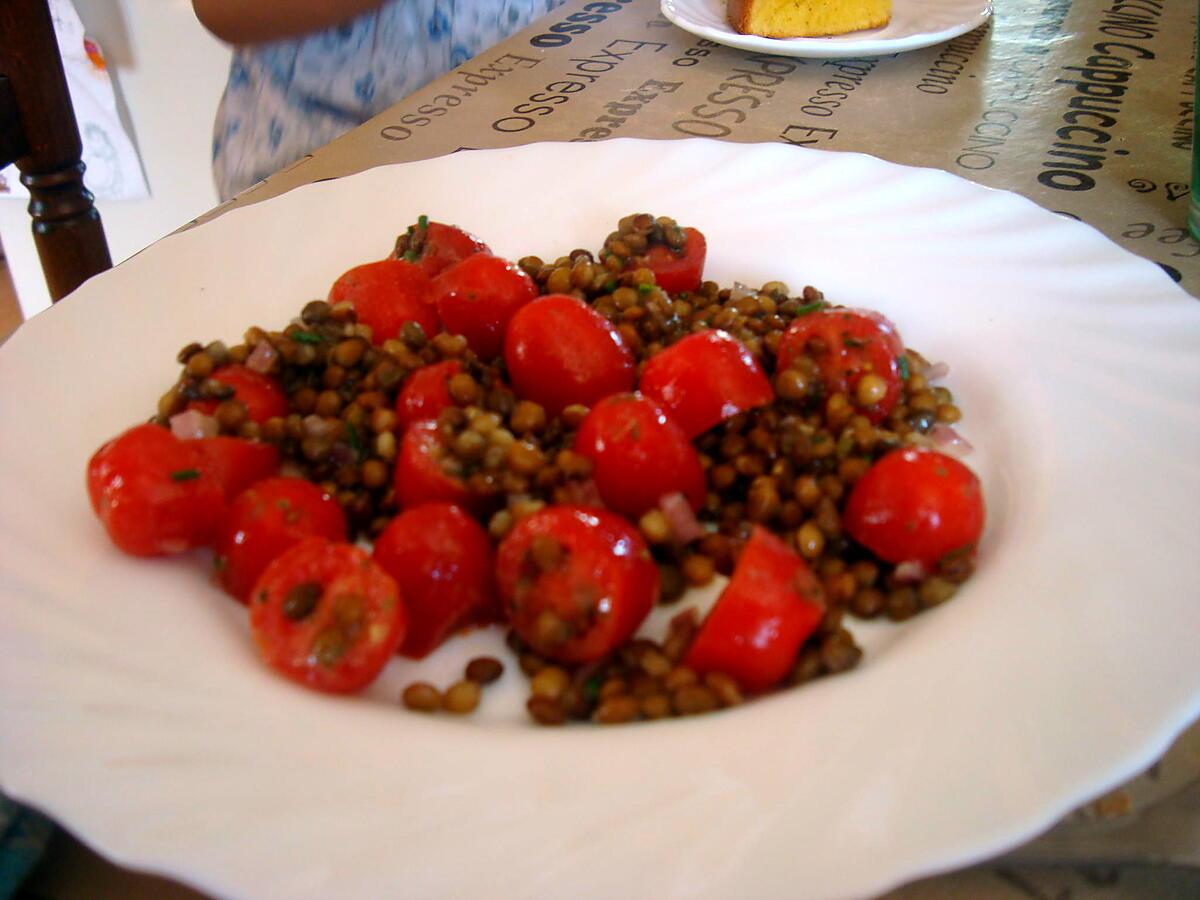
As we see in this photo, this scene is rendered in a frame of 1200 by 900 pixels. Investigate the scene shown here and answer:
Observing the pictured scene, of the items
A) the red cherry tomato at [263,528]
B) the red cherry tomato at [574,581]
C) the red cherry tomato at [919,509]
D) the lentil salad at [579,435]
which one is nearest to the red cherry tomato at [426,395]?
the lentil salad at [579,435]

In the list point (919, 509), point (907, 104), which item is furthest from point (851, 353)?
point (907, 104)

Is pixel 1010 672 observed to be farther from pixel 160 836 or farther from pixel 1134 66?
pixel 1134 66

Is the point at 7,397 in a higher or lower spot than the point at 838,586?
higher

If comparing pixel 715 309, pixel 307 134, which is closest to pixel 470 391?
pixel 715 309

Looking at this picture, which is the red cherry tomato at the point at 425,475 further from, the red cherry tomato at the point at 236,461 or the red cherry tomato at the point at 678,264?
the red cherry tomato at the point at 678,264

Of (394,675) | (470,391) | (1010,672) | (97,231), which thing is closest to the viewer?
(1010,672)

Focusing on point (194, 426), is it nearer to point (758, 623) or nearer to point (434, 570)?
point (434, 570)
